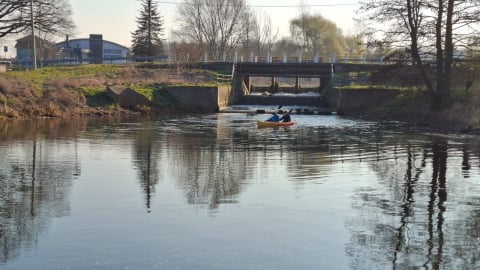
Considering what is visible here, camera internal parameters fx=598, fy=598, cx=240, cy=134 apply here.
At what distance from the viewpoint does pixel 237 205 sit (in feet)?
44.1

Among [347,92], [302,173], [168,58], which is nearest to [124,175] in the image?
[302,173]

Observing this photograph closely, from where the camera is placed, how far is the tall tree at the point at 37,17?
53906mm

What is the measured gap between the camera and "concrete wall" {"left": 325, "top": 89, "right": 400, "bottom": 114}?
4694 cm

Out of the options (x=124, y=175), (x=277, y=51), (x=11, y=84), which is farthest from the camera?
(x=277, y=51)

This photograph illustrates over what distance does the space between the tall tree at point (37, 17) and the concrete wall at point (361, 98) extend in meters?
27.4

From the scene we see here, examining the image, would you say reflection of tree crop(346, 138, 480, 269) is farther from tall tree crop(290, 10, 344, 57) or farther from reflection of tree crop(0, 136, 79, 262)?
tall tree crop(290, 10, 344, 57)

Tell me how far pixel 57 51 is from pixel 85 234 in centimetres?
9250

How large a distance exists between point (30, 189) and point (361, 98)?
36.2 meters

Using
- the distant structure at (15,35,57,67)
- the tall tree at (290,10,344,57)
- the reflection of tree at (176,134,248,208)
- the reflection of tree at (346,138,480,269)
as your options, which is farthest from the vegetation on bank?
the tall tree at (290,10,344,57)

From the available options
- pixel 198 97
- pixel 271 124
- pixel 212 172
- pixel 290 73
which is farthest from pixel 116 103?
pixel 212 172

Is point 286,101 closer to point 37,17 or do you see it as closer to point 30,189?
point 37,17

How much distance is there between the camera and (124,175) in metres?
17.1

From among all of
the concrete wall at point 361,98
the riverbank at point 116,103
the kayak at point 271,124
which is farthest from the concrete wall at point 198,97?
the kayak at point 271,124

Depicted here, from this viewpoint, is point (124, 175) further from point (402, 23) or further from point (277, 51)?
point (277, 51)
